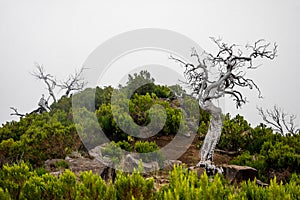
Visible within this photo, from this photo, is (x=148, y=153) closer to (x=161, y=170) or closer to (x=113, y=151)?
(x=161, y=170)

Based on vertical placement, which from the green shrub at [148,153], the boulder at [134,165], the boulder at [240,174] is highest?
the green shrub at [148,153]

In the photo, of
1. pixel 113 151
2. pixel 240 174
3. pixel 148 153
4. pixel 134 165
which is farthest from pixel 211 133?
pixel 113 151

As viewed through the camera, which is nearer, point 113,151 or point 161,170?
point 161,170

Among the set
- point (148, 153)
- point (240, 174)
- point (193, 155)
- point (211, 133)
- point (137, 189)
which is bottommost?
point (240, 174)

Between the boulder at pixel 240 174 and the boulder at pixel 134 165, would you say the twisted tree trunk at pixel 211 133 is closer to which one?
the boulder at pixel 240 174

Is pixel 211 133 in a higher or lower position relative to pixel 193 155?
higher

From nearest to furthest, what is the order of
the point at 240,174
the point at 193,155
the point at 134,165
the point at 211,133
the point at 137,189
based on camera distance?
1. the point at 137,189
2. the point at 240,174
3. the point at 134,165
4. the point at 211,133
5. the point at 193,155

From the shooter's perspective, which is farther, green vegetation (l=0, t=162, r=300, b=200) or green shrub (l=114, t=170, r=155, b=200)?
green shrub (l=114, t=170, r=155, b=200)

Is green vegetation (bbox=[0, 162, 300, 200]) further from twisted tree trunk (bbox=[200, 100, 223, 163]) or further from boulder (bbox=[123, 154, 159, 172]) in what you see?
twisted tree trunk (bbox=[200, 100, 223, 163])

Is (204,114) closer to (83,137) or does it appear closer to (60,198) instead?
(83,137)

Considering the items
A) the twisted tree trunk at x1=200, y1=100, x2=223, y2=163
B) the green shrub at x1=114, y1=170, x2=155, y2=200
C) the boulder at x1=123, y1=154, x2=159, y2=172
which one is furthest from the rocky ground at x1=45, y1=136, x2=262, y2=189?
the green shrub at x1=114, y1=170, x2=155, y2=200

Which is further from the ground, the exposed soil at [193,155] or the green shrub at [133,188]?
the exposed soil at [193,155]

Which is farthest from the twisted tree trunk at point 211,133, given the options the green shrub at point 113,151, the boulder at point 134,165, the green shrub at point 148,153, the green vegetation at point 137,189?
the green vegetation at point 137,189

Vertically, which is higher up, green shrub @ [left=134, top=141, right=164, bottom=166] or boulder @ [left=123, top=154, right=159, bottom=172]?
green shrub @ [left=134, top=141, right=164, bottom=166]
